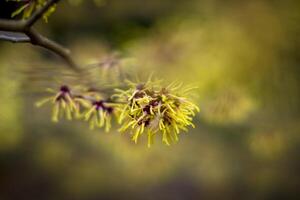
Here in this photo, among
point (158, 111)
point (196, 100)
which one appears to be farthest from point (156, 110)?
point (196, 100)

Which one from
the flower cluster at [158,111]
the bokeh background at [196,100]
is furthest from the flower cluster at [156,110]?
the bokeh background at [196,100]

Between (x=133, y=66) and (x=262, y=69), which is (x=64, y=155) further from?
(x=133, y=66)

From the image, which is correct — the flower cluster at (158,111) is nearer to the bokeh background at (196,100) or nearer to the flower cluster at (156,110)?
the flower cluster at (156,110)

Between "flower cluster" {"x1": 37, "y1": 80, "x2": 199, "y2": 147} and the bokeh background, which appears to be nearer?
"flower cluster" {"x1": 37, "y1": 80, "x2": 199, "y2": 147}

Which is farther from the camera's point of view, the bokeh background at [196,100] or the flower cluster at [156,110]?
the bokeh background at [196,100]

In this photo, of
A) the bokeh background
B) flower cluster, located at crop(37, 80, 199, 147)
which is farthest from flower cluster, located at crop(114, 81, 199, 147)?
the bokeh background

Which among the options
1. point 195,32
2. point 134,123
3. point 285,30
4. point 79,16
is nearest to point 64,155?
point 79,16

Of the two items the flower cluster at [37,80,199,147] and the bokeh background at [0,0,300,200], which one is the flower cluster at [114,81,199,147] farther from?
the bokeh background at [0,0,300,200]

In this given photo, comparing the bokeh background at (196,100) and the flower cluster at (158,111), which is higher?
the bokeh background at (196,100)

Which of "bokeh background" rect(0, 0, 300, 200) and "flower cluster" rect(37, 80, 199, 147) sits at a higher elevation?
"bokeh background" rect(0, 0, 300, 200)

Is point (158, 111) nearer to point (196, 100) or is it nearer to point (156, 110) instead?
point (156, 110)
